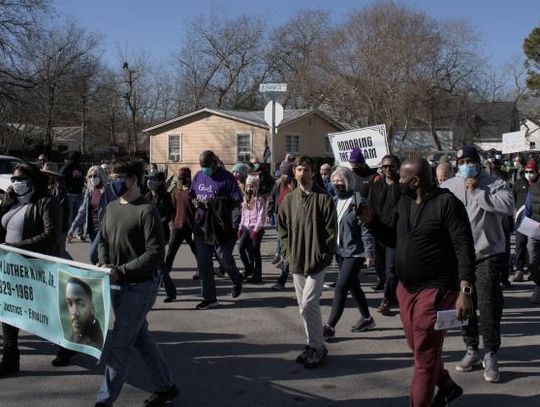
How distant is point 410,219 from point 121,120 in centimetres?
6147

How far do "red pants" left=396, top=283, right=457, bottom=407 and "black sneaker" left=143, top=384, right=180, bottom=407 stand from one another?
1.79 meters

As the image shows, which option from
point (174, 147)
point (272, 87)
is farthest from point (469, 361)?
point (174, 147)

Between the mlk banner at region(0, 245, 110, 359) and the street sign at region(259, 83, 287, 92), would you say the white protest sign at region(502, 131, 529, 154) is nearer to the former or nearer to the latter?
the street sign at region(259, 83, 287, 92)

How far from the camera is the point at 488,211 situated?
18.5ft

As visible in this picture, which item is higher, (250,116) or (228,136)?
(250,116)

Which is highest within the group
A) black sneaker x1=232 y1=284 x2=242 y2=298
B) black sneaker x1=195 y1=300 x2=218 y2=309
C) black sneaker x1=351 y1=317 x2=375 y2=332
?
black sneaker x1=232 y1=284 x2=242 y2=298

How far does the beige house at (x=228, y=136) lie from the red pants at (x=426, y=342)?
31840mm

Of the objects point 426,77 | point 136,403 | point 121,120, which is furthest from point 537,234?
point 121,120

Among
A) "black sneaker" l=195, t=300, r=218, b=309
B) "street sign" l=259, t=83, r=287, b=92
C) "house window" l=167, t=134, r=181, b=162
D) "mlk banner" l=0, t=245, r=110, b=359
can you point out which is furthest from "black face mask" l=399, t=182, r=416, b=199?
"house window" l=167, t=134, r=181, b=162

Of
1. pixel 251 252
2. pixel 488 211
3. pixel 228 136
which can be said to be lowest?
pixel 251 252

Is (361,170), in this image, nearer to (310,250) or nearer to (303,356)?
(310,250)

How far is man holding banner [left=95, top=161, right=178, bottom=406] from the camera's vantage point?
178 inches

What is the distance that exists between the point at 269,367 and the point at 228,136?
31.9 m

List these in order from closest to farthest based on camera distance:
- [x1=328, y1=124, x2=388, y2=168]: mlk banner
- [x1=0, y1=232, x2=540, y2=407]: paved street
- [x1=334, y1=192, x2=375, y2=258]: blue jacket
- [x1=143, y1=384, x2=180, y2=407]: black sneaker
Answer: [x1=143, y1=384, x2=180, y2=407]: black sneaker
[x1=0, y1=232, x2=540, y2=407]: paved street
[x1=334, y1=192, x2=375, y2=258]: blue jacket
[x1=328, y1=124, x2=388, y2=168]: mlk banner
